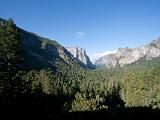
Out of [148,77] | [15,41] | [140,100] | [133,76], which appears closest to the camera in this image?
[15,41]

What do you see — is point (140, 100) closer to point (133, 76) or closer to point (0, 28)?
point (133, 76)

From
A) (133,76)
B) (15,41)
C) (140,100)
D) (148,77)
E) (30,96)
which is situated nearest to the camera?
(30,96)

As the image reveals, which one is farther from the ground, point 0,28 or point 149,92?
point 0,28

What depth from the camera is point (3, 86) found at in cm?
3128

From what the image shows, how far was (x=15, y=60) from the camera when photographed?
3347cm

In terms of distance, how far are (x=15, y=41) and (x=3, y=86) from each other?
5.06 m

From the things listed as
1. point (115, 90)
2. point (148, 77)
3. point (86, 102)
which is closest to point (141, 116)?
point (86, 102)

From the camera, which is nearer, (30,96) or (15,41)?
(30,96)

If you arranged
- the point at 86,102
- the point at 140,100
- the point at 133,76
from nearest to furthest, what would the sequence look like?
the point at 86,102
the point at 140,100
the point at 133,76

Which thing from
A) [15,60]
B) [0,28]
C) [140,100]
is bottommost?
[140,100]

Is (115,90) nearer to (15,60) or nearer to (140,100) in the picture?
(140,100)

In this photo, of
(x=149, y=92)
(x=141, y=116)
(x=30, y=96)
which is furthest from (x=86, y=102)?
(x=141, y=116)

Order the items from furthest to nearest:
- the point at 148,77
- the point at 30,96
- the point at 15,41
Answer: the point at 148,77
the point at 15,41
the point at 30,96

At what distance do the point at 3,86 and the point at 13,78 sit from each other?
1880 millimetres
